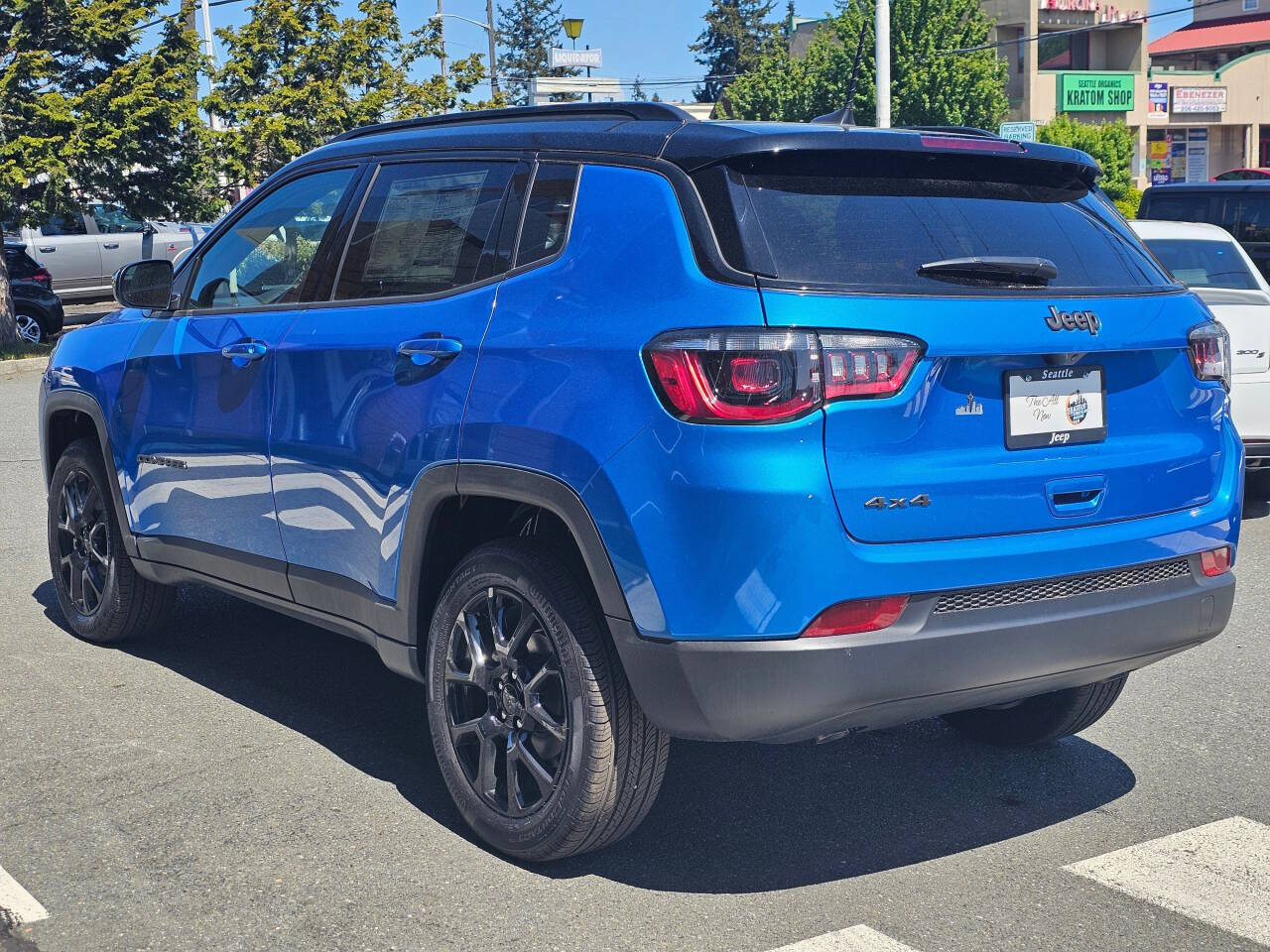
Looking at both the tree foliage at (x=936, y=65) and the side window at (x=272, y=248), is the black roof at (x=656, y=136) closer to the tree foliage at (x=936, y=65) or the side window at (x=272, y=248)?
the side window at (x=272, y=248)

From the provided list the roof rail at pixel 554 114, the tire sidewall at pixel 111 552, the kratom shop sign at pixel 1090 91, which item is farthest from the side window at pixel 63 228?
the kratom shop sign at pixel 1090 91

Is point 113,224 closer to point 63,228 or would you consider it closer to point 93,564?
point 63,228

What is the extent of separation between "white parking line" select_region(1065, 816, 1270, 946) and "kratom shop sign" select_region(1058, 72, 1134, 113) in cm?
5893

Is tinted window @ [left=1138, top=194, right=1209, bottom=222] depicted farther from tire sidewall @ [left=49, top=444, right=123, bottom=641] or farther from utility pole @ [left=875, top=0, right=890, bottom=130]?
tire sidewall @ [left=49, top=444, right=123, bottom=641]

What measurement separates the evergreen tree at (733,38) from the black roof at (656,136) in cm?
10640

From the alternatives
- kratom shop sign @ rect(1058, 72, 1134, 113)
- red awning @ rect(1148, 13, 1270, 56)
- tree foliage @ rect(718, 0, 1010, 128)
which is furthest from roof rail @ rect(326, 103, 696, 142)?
red awning @ rect(1148, 13, 1270, 56)

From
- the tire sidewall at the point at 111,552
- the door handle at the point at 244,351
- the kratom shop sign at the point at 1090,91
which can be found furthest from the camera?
the kratom shop sign at the point at 1090,91

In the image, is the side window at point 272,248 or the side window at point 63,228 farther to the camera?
the side window at point 63,228

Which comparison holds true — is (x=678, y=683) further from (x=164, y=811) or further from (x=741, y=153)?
(x=164, y=811)

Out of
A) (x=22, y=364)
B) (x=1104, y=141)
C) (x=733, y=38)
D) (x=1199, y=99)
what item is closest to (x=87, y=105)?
(x=22, y=364)

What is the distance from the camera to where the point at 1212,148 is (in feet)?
211

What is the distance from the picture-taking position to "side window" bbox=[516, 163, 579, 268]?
12.5 feet

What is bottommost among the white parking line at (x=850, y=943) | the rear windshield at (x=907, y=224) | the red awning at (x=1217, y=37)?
the white parking line at (x=850, y=943)

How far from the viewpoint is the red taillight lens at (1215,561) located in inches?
150
